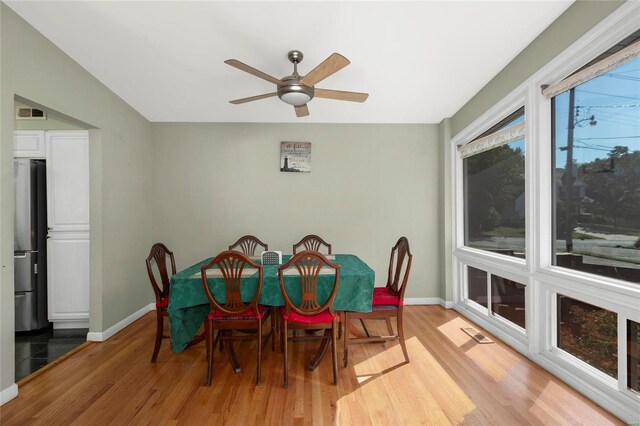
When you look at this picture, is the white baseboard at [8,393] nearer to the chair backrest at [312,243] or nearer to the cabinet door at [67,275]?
the cabinet door at [67,275]

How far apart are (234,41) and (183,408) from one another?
264cm

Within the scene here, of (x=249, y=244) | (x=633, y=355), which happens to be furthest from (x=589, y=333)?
(x=249, y=244)

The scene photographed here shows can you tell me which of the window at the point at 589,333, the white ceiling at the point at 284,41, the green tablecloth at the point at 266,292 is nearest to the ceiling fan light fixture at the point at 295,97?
→ the white ceiling at the point at 284,41

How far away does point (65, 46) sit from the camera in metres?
2.48

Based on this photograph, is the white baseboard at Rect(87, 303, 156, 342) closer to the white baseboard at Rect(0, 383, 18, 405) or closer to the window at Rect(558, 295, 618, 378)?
the white baseboard at Rect(0, 383, 18, 405)

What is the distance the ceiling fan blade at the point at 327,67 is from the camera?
1.95 meters

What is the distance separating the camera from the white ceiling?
2.04m

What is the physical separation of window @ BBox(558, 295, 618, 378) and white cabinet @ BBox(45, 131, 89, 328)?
4585mm

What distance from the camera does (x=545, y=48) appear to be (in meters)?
2.32

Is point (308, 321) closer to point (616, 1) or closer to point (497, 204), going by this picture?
point (497, 204)

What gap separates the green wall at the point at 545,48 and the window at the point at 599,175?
1.06 ft

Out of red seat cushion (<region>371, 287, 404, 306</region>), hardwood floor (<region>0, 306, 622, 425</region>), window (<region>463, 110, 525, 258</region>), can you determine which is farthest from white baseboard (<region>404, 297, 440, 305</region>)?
red seat cushion (<region>371, 287, 404, 306</region>)

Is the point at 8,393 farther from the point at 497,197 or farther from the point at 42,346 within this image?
the point at 497,197

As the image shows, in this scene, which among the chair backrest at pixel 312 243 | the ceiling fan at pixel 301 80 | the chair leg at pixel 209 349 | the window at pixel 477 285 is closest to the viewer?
the ceiling fan at pixel 301 80
